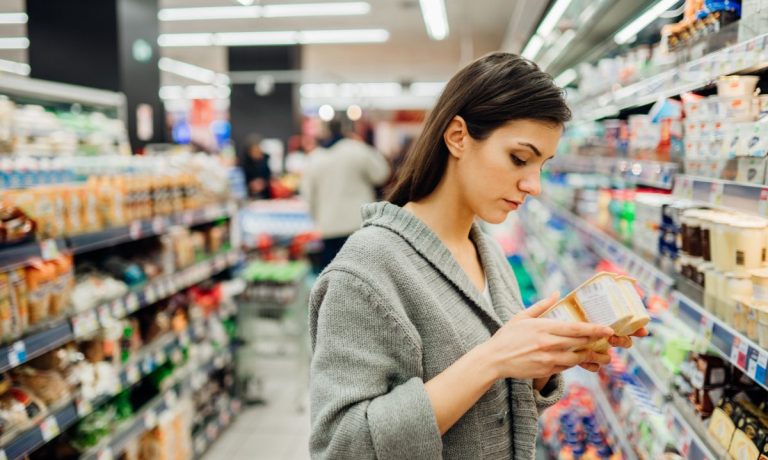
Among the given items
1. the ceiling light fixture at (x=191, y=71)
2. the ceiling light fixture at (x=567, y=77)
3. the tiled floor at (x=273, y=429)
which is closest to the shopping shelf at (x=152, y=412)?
the tiled floor at (x=273, y=429)

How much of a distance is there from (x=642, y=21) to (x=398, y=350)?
2226 millimetres

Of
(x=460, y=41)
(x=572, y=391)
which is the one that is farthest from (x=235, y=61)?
(x=572, y=391)

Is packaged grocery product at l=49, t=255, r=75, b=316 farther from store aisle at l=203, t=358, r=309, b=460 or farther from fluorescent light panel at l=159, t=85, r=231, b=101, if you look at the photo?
fluorescent light panel at l=159, t=85, r=231, b=101

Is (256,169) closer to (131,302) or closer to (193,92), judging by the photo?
(131,302)

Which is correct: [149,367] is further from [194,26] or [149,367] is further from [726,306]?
[194,26]

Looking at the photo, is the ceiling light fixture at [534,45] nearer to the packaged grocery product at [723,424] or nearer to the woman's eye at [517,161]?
the packaged grocery product at [723,424]

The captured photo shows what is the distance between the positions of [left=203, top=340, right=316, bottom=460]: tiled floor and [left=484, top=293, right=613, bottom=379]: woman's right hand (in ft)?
9.82

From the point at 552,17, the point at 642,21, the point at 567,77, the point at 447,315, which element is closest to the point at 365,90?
the point at 567,77

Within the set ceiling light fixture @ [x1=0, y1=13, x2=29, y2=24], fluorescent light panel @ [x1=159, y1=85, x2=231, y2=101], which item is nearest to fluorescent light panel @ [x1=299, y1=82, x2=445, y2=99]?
fluorescent light panel @ [x1=159, y1=85, x2=231, y2=101]

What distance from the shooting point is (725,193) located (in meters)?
1.52

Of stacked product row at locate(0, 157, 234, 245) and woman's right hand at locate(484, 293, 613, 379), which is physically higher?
stacked product row at locate(0, 157, 234, 245)

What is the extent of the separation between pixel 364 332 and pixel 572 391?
2520mm

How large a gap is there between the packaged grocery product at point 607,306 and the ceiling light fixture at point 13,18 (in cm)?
1111

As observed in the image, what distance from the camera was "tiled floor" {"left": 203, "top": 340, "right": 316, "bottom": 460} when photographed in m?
4.18
